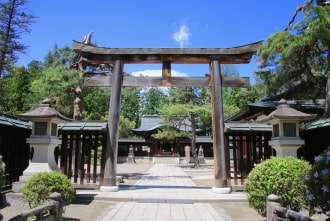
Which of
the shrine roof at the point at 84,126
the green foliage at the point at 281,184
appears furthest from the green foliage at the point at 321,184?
the shrine roof at the point at 84,126

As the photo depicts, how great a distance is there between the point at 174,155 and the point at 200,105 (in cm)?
1675

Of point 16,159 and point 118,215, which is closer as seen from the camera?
point 118,215

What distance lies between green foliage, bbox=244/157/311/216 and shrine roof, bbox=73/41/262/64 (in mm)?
6157

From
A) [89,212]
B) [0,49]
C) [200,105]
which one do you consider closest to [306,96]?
[89,212]

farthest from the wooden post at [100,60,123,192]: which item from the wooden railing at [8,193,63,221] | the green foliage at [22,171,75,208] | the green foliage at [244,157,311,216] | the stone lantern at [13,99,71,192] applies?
the green foliage at [244,157,311,216]

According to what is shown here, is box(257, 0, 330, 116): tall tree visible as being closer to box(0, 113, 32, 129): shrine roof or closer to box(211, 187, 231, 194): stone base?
box(211, 187, 231, 194): stone base

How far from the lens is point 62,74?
50.6ft

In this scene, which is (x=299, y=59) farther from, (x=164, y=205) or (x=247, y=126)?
(x=164, y=205)

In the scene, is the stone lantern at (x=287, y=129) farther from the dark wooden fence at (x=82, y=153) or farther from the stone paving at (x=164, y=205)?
the dark wooden fence at (x=82, y=153)

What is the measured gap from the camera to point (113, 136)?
1098 centimetres

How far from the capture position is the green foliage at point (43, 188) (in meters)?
6.44

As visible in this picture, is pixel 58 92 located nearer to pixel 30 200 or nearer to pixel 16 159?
pixel 16 159

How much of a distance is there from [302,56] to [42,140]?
31.6 feet

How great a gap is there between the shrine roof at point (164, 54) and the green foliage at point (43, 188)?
6.17 meters
